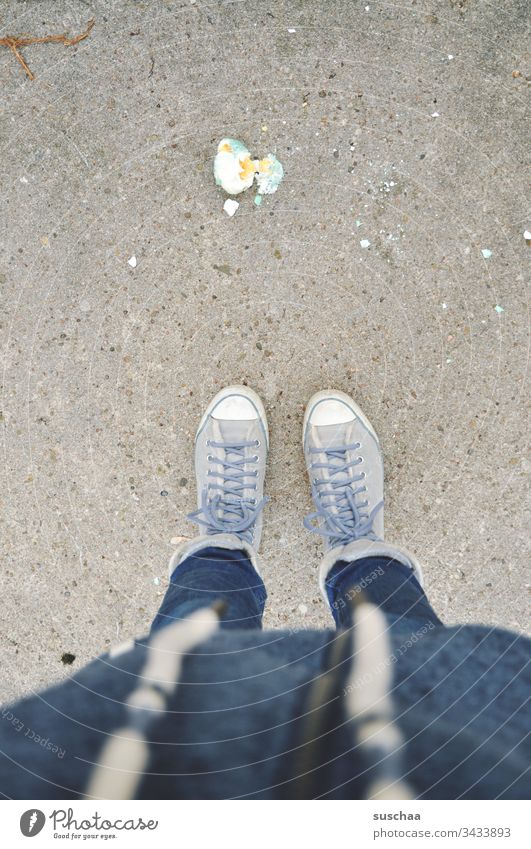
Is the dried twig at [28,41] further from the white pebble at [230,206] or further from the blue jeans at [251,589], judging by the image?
the blue jeans at [251,589]

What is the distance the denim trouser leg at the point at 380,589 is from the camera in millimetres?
1230

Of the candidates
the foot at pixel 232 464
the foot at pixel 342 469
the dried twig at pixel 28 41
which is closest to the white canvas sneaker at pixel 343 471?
the foot at pixel 342 469

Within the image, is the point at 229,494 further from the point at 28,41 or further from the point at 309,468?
the point at 28,41

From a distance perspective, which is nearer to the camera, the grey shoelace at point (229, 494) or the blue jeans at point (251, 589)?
the blue jeans at point (251, 589)

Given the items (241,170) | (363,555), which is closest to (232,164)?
(241,170)

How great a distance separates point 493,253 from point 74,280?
3.47 feet

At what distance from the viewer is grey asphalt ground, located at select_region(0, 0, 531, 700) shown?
1359 millimetres

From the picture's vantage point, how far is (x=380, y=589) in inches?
48.8

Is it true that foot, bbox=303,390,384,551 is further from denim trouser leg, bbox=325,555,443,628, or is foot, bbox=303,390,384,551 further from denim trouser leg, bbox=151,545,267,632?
denim trouser leg, bbox=151,545,267,632

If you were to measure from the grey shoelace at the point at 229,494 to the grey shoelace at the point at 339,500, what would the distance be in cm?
15

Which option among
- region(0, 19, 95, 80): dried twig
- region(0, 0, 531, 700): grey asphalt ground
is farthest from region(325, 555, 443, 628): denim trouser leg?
region(0, 19, 95, 80): dried twig

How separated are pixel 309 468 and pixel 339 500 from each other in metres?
0.11

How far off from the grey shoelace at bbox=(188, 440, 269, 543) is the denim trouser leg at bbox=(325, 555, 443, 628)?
0.25m
